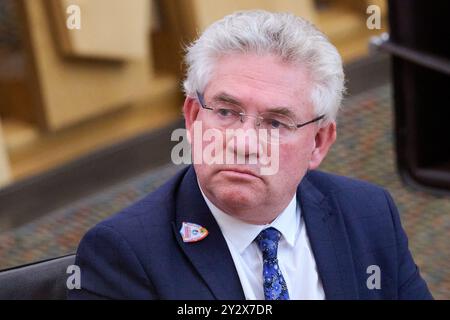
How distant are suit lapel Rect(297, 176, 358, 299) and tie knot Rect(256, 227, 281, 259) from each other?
0.13 metres

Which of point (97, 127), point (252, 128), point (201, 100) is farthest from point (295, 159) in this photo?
point (97, 127)

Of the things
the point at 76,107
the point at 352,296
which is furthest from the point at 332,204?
the point at 76,107

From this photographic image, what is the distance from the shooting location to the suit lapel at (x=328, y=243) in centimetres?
Result: 268

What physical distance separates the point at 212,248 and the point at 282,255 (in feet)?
0.66

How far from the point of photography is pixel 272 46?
248 centimetres

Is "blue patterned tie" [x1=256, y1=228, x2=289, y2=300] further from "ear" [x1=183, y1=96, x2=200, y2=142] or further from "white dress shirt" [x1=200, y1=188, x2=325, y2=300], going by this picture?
"ear" [x1=183, y1=96, x2=200, y2=142]

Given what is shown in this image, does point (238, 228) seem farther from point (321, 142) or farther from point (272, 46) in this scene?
point (272, 46)

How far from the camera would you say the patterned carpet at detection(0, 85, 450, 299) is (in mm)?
5117

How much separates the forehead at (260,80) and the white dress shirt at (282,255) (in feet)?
1.05

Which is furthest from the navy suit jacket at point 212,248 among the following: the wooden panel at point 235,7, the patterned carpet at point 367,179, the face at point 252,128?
the wooden panel at point 235,7

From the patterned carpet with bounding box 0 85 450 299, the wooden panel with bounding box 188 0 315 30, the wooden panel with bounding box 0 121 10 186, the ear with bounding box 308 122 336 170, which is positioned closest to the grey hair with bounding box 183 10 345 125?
the ear with bounding box 308 122 336 170

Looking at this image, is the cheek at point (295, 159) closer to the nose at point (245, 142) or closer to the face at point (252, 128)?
the face at point (252, 128)

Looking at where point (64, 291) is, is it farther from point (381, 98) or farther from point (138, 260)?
point (381, 98)
